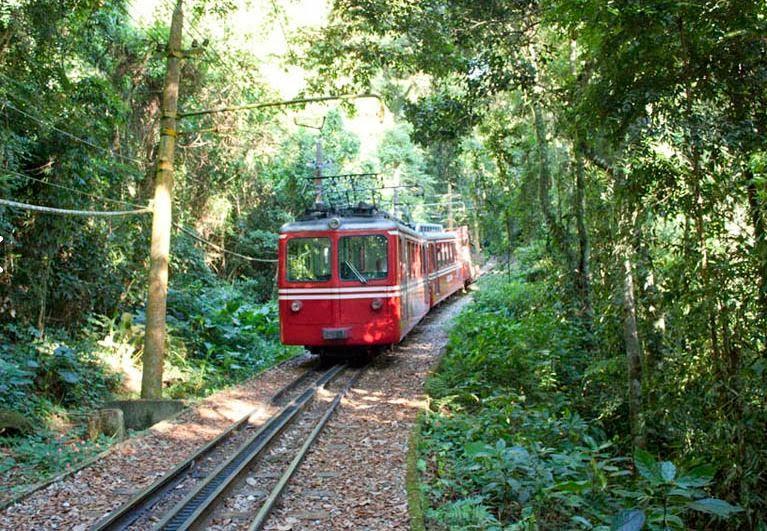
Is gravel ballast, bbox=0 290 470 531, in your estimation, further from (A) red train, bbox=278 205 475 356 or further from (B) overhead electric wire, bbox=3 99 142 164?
(B) overhead electric wire, bbox=3 99 142 164

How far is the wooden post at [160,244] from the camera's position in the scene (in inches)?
371

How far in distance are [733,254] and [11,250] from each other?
9.58 m

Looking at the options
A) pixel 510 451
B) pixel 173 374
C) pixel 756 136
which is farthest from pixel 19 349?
pixel 756 136

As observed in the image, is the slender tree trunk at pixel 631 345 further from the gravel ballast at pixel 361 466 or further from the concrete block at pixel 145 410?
the concrete block at pixel 145 410

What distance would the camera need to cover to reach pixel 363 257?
12.0 metres

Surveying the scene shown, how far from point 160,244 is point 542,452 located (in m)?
6.06

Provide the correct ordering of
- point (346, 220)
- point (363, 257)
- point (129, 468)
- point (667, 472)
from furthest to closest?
point (346, 220) < point (363, 257) < point (129, 468) < point (667, 472)

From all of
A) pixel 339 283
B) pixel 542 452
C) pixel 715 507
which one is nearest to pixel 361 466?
pixel 542 452

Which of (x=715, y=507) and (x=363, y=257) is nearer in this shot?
(x=715, y=507)

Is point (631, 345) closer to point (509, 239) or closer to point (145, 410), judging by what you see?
point (145, 410)

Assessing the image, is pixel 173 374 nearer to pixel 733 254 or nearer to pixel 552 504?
pixel 552 504

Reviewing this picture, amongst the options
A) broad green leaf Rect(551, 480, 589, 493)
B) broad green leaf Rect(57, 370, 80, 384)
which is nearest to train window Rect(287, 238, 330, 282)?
broad green leaf Rect(57, 370, 80, 384)

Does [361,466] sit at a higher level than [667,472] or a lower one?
lower

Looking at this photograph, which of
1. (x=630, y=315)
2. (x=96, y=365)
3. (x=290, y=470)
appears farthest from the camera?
(x=96, y=365)
